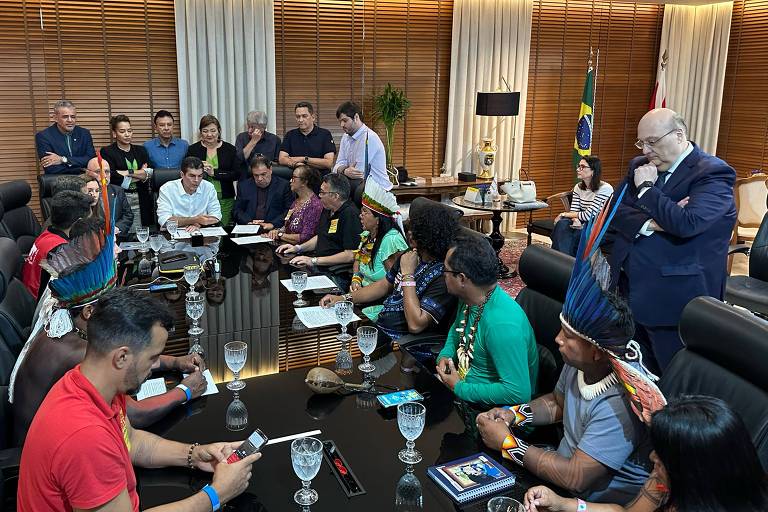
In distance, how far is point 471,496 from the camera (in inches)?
64.7

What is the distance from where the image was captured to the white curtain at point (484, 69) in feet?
25.6

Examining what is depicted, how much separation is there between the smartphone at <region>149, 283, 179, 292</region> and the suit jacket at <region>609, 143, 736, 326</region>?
7.24 ft

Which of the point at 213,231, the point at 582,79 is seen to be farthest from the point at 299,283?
the point at 582,79

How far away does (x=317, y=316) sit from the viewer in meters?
2.91

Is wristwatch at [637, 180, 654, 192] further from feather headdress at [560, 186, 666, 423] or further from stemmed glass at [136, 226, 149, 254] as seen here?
stemmed glass at [136, 226, 149, 254]

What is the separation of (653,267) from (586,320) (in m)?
1.49

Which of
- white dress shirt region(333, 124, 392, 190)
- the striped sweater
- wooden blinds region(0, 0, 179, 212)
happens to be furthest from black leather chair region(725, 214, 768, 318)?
wooden blinds region(0, 0, 179, 212)

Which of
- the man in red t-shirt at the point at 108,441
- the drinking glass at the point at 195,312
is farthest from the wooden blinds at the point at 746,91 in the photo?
the man in red t-shirt at the point at 108,441

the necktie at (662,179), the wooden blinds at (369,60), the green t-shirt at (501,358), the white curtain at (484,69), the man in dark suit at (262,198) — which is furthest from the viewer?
the white curtain at (484,69)

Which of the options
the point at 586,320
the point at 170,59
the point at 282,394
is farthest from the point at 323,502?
the point at 170,59

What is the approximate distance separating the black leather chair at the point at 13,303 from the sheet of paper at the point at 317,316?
1162 millimetres

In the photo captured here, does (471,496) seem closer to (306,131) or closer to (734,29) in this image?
(306,131)

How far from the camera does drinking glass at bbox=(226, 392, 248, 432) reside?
196 centimetres

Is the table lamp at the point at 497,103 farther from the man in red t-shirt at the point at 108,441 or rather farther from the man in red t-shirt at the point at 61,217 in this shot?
the man in red t-shirt at the point at 108,441
